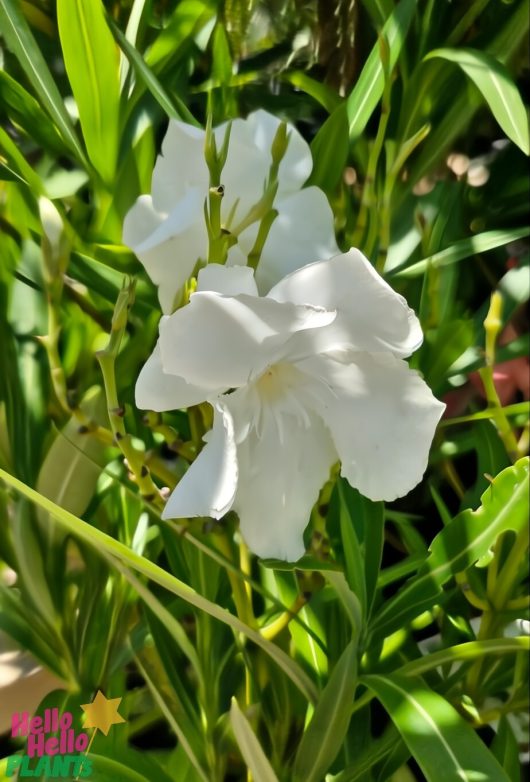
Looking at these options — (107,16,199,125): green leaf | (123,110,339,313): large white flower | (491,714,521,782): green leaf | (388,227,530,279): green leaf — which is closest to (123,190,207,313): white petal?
(123,110,339,313): large white flower

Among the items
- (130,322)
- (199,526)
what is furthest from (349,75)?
(199,526)

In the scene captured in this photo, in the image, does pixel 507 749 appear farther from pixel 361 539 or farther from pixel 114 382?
pixel 114 382

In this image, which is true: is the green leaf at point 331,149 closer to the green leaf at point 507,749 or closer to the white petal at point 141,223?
the white petal at point 141,223

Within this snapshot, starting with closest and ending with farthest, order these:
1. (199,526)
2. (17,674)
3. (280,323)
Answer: (280,323) → (199,526) → (17,674)

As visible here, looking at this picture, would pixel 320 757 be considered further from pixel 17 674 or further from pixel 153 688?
pixel 17 674

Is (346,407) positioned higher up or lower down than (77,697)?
higher up

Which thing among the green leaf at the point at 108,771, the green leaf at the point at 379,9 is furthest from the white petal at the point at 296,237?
the green leaf at the point at 108,771
